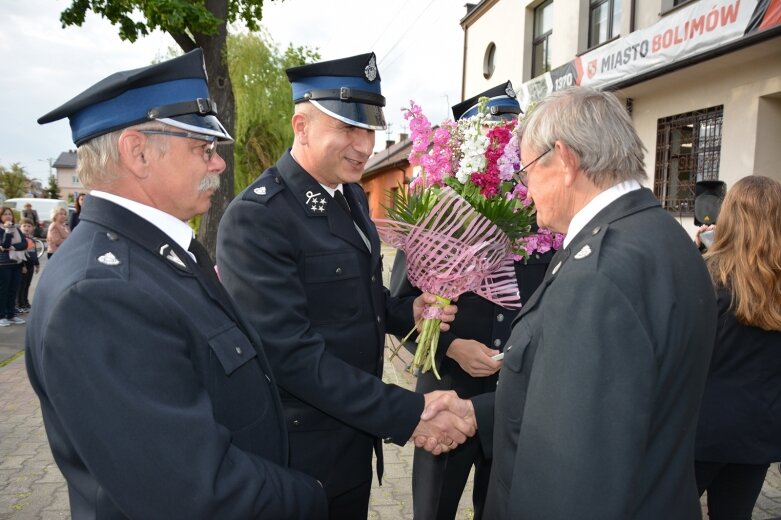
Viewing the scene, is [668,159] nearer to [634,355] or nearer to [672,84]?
[672,84]

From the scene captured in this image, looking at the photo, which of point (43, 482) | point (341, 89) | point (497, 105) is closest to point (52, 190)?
point (43, 482)

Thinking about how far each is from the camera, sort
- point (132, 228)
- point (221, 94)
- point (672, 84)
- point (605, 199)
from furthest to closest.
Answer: point (672, 84), point (221, 94), point (605, 199), point (132, 228)

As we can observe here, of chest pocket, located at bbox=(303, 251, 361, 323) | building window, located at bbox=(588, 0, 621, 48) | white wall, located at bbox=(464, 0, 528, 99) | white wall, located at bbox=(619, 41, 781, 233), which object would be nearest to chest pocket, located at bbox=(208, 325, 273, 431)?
chest pocket, located at bbox=(303, 251, 361, 323)

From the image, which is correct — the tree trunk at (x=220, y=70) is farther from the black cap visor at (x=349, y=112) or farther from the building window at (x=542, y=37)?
the building window at (x=542, y=37)

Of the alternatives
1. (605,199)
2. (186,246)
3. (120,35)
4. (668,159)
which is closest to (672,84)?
(668,159)

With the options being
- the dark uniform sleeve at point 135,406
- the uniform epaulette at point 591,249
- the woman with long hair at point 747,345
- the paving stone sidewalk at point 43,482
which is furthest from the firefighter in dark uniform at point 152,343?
the paving stone sidewalk at point 43,482

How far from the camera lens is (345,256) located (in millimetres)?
2285

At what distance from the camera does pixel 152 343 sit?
123 centimetres

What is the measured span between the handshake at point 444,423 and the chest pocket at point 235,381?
34.3 inches

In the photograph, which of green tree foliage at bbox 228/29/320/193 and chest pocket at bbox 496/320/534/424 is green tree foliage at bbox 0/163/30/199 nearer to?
green tree foliage at bbox 228/29/320/193

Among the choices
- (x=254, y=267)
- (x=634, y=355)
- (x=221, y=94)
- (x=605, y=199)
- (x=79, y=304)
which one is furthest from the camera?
(x=221, y=94)

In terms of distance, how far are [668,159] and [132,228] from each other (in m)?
10.3

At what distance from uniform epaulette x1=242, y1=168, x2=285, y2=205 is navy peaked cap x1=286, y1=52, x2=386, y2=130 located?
34 centimetres

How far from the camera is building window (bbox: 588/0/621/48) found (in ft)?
38.3
